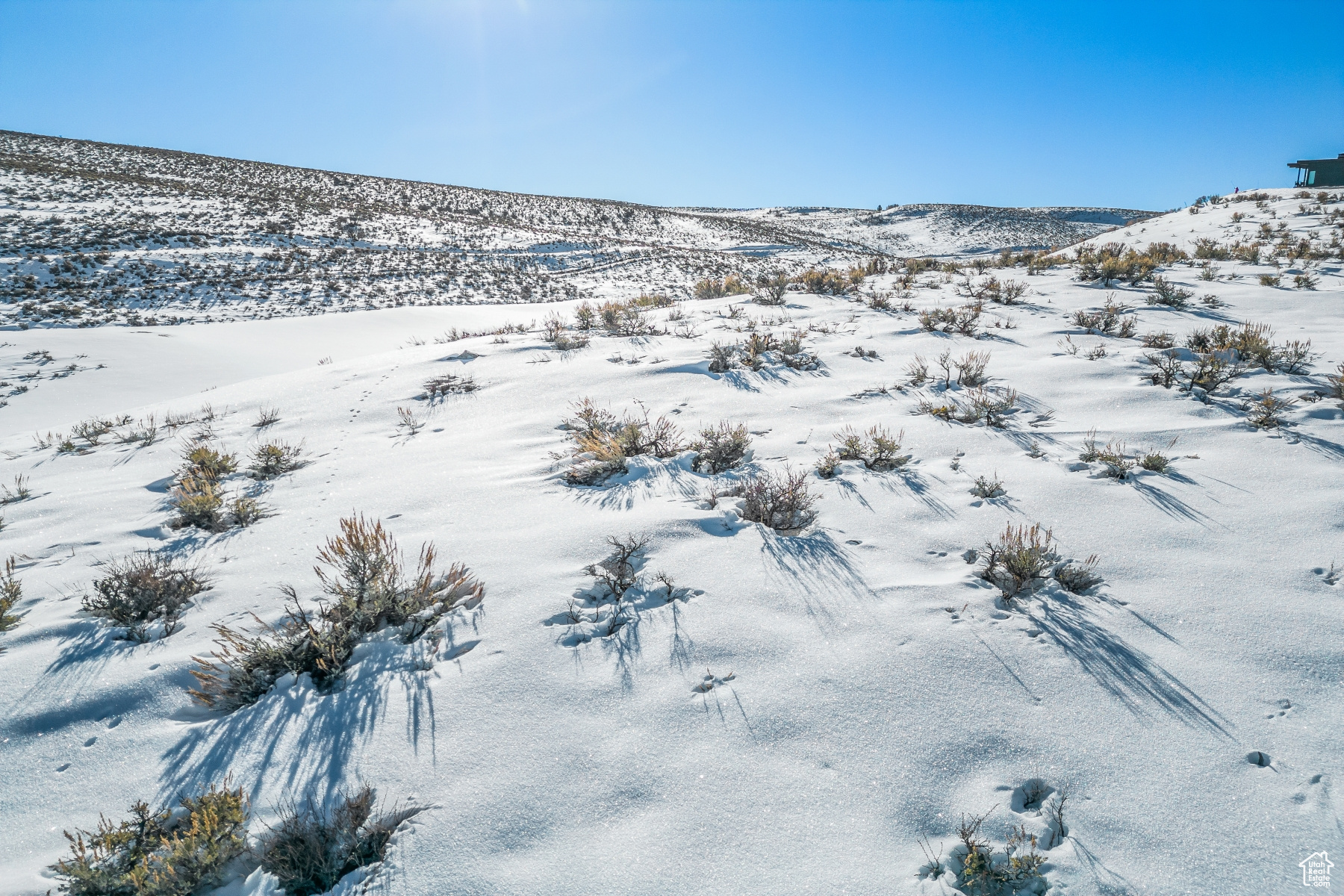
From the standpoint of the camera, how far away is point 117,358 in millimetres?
11273

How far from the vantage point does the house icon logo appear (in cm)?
159

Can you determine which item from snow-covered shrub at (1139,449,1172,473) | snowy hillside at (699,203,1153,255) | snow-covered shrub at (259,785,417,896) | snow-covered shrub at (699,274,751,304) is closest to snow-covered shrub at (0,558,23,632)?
snow-covered shrub at (259,785,417,896)

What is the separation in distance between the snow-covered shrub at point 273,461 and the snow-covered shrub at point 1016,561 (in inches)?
210

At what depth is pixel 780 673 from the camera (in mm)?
2365

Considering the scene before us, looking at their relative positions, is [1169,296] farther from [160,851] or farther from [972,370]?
[160,851]

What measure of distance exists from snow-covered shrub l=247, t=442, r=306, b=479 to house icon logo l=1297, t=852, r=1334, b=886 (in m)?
6.12

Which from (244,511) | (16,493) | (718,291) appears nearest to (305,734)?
(244,511)

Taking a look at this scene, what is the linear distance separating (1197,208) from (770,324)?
19.3 meters

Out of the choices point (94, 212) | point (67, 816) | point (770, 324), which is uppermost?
point (94, 212)

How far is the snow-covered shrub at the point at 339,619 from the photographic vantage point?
8.23ft

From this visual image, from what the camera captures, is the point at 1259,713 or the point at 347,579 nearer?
the point at 1259,713

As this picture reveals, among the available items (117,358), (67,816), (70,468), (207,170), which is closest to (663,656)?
(67,816)

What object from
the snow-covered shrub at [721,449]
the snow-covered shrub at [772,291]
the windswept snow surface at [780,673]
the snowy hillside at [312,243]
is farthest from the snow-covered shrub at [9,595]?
the snowy hillside at [312,243]

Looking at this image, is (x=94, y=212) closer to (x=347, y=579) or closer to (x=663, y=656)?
(x=347, y=579)
